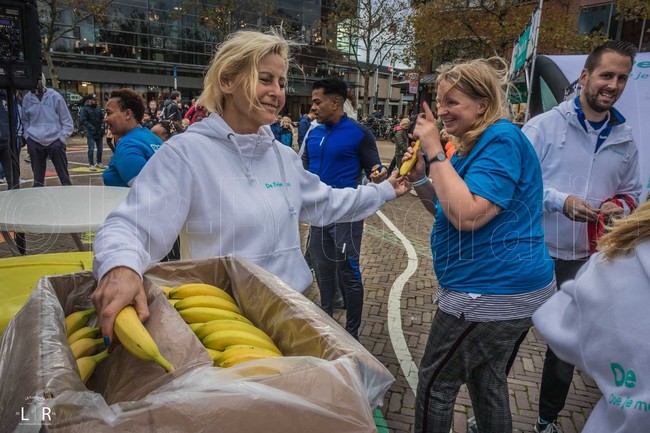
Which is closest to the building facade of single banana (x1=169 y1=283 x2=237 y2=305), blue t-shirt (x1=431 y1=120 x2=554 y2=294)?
blue t-shirt (x1=431 y1=120 x2=554 y2=294)

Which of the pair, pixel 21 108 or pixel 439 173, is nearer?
pixel 439 173

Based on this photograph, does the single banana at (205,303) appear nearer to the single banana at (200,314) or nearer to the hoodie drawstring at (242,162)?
the single banana at (200,314)

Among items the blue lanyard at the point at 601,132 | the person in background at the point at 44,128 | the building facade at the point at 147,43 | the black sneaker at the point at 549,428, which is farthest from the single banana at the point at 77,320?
the building facade at the point at 147,43

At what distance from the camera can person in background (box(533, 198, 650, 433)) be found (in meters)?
1.02

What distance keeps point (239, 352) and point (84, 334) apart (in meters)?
0.45

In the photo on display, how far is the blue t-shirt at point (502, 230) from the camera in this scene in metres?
1.76

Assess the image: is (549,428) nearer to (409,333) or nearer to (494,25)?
(409,333)

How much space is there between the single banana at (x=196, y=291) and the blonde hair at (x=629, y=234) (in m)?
1.09

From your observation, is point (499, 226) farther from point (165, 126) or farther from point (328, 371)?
point (165, 126)

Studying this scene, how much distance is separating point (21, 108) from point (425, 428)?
8613 mm

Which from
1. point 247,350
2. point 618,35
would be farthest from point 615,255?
point 618,35

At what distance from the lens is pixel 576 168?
8.63 feet

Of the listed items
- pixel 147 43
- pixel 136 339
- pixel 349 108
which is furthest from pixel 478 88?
pixel 147 43

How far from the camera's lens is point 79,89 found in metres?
33.8
